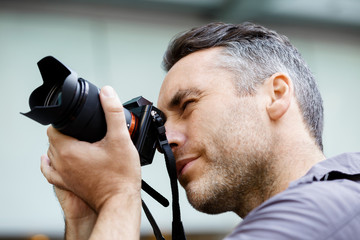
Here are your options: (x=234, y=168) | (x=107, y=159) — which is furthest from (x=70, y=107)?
(x=234, y=168)

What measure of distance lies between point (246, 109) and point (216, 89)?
92 mm

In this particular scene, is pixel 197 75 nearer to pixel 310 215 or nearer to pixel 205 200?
pixel 205 200

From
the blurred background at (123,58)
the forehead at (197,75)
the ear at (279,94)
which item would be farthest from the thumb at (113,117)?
the blurred background at (123,58)

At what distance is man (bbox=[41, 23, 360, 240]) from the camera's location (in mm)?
850

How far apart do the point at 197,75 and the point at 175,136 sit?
0.56 ft

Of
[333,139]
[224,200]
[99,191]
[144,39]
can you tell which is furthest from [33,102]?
[333,139]

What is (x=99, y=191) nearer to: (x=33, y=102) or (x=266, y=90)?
(x=33, y=102)

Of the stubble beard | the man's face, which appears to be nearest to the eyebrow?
the man's face

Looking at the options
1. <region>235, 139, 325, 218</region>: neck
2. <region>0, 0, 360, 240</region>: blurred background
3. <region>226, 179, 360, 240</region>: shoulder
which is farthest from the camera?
<region>0, 0, 360, 240</region>: blurred background

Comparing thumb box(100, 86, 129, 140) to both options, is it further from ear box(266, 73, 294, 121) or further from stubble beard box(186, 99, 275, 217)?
ear box(266, 73, 294, 121)

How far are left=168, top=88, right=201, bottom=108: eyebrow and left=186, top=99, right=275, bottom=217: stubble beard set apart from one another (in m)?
0.12

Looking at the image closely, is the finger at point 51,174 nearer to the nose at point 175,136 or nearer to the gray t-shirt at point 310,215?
the nose at point 175,136

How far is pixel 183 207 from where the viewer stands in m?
3.34

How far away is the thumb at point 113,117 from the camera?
1035mm
